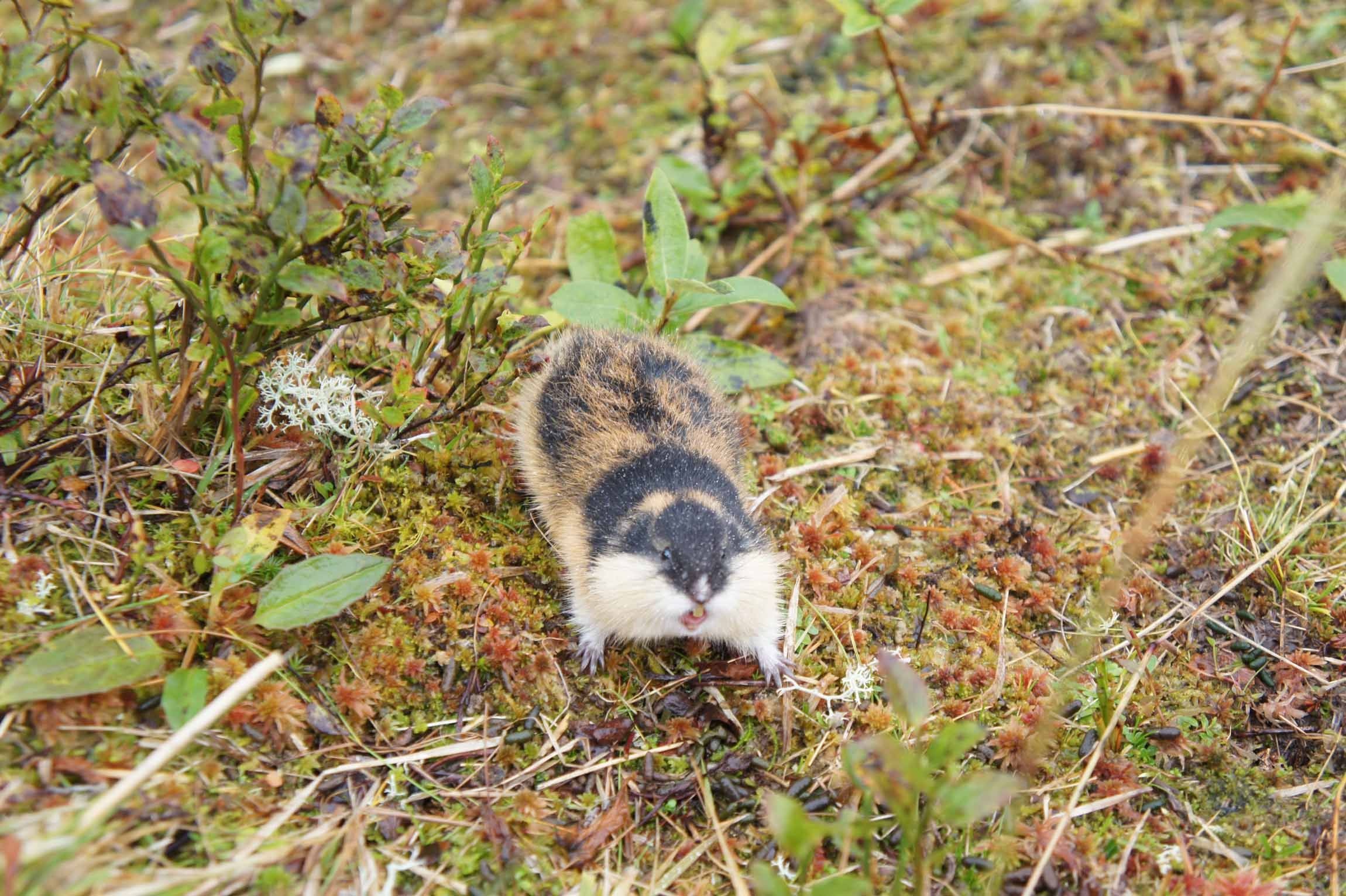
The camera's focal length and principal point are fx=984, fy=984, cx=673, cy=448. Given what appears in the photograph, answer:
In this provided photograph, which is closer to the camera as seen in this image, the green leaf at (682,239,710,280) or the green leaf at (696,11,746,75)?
the green leaf at (682,239,710,280)

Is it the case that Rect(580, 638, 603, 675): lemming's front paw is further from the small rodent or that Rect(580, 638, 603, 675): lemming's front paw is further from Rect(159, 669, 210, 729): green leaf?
Rect(159, 669, 210, 729): green leaf

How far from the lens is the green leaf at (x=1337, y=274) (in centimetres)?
643

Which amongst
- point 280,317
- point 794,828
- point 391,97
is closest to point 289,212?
point 280,317

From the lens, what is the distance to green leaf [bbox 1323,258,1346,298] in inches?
253

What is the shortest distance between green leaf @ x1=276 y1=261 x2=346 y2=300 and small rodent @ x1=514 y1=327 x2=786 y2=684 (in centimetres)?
165

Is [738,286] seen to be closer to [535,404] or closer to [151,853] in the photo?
[535,404]

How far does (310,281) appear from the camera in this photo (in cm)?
409

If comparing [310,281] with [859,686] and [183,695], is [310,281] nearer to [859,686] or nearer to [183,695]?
[183,695]

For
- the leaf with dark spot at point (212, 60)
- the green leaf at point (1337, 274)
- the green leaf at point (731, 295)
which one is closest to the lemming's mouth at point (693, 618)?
the green leaf at point (731, 295)

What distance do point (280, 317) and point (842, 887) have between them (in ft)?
10.6

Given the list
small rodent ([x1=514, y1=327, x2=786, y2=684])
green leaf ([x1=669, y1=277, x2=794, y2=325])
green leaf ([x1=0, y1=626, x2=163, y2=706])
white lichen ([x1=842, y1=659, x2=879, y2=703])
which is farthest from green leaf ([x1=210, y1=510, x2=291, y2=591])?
white lichen ([x1=842, y1=659, x2=879, y2=703])

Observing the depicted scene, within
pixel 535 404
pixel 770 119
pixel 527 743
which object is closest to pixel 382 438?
pixel 535 404

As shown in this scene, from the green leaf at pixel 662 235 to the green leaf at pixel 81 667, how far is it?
3449 millimetres

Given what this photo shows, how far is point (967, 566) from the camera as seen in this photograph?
5.65 m
